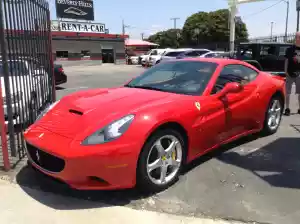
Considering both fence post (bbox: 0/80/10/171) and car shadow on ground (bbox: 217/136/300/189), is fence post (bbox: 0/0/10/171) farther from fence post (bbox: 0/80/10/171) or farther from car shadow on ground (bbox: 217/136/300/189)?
car shadow on ground (bbox: 217/136/300/189)

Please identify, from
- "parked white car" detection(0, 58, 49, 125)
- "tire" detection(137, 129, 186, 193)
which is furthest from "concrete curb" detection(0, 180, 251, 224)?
"parked white car" detection(0, 58, 49, 125)

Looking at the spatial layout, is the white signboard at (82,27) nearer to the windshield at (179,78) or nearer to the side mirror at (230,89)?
the windshield at (179,78)

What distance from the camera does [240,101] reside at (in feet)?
14.3

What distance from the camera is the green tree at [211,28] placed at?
60.2 metres

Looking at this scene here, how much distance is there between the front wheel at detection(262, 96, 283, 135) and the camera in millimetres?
5137

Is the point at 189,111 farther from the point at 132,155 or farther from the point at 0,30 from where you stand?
the point at 0,30

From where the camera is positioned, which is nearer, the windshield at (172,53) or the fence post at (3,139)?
the fence post at (3,139)

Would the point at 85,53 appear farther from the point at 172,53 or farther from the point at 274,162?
the point at 274,162

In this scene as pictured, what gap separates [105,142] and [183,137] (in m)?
0.99

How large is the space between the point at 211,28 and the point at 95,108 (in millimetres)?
61213

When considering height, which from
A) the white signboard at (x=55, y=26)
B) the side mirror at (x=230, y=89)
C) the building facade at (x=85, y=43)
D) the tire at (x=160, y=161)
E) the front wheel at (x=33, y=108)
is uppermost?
the white signboard at (x=55, y=26)

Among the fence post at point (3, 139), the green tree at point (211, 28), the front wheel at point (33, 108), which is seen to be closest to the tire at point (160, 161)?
the fence post at point (3, 139)

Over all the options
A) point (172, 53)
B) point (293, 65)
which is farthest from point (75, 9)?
point (293, 65)

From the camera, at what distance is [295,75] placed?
667 cm
